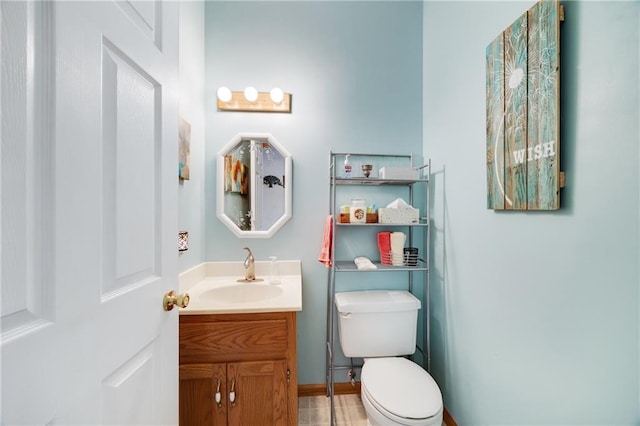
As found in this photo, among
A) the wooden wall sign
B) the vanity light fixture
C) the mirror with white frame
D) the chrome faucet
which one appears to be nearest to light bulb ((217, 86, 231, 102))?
the vanity light fixture

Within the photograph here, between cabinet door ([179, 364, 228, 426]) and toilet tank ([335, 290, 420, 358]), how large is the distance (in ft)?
2.30

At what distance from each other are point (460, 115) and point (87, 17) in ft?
5.06

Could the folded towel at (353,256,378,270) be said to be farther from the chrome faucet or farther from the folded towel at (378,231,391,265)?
the chrome faucet

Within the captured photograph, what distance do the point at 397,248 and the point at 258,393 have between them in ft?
3.57

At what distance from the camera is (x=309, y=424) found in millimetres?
1487

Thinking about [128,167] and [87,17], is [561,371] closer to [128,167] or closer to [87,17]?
[128,167]

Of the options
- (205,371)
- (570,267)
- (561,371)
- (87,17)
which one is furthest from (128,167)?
(561,371)

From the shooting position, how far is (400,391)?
118cm

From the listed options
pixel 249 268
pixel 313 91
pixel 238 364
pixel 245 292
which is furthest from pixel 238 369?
pixel 313 91

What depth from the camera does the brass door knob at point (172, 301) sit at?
2.56ft

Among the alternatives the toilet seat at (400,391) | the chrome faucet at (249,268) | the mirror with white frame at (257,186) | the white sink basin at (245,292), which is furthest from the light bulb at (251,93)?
the toilet seat at (400,391)

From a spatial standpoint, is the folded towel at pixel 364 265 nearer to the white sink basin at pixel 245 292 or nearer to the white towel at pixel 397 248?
the white towel at pixel 397 248

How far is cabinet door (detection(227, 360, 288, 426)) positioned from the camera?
1202 millimetres

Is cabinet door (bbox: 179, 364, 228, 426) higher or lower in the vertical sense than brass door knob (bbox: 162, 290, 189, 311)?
lower
